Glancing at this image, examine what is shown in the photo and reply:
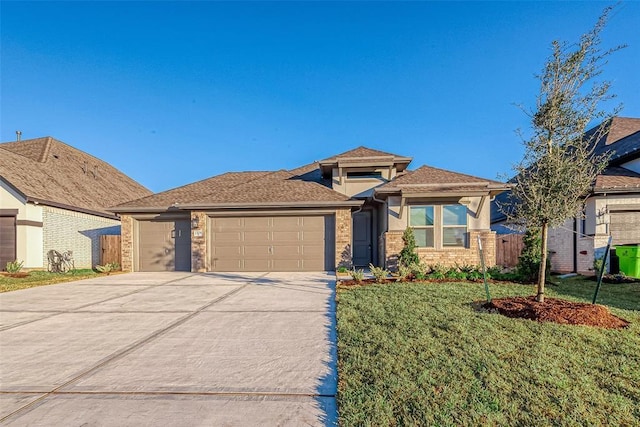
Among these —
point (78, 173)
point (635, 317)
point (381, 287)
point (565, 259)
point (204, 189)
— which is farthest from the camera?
point (78, 173)

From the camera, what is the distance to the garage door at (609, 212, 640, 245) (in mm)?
10273

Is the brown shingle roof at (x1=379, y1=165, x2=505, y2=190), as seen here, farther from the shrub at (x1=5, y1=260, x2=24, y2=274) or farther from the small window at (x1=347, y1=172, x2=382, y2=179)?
the shrub at (x1=5, y1=260, x2=24, y2=274)

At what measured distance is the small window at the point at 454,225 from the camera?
10867 mm

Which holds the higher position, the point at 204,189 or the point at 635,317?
the point at 204,189

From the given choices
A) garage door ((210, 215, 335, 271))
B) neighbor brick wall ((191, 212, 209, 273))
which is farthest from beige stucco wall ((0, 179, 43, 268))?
garage door ((210, 215, 335, 271))

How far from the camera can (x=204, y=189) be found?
13.5 m

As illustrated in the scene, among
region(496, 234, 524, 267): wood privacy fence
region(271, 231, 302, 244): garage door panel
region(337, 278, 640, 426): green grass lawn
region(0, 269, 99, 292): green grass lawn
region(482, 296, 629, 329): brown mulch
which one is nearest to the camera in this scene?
region(337, 278, 640, 426): green grass lawn

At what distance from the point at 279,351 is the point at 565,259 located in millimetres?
12214

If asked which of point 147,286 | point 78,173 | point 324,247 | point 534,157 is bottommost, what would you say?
point 147,286

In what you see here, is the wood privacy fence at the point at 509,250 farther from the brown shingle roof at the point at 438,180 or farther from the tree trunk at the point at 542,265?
the tree trunk at the point at 542,265

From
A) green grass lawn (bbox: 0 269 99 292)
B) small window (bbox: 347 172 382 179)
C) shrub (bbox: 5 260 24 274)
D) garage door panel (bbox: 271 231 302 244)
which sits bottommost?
green grass lawn (bbox: 0 269 99 292)

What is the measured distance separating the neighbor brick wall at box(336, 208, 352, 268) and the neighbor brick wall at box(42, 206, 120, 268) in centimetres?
1142

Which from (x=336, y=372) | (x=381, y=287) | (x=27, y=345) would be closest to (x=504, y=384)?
(x=336, y=372)

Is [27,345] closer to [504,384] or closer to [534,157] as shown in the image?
[504,384]
